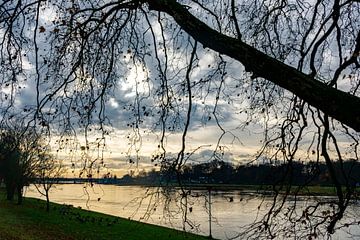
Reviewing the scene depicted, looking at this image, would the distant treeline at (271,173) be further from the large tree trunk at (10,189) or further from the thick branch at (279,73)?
the large tree trunk at (10,189)

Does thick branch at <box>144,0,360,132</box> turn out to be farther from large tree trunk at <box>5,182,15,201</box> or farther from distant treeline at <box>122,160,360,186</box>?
large tree trunk at <box>5,182,15,201</box>

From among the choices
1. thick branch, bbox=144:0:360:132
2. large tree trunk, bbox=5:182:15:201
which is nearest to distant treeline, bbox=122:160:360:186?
thick branch, bbox=144:0:360:132

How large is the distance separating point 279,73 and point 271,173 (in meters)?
1.34

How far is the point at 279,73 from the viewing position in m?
3.13

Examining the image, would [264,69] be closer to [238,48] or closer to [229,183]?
[238,48]

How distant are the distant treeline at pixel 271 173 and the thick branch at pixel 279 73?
3.11 ft

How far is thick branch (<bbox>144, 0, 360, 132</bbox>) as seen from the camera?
2984 millimetres

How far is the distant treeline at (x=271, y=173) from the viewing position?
3867 millimetres

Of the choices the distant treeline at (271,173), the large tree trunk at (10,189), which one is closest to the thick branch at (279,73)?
the distant treeline at (271,173)

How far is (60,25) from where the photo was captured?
398 cm

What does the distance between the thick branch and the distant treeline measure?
0.95 meters

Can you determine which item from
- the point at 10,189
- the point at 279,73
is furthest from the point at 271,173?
the point at 10,189

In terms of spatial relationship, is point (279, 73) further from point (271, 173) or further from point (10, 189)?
point (10, 189)

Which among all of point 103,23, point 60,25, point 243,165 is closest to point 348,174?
point 243,165
